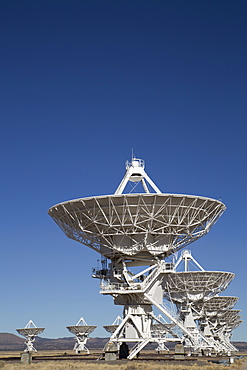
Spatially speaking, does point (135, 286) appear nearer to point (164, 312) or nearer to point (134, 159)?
point (164, 312)

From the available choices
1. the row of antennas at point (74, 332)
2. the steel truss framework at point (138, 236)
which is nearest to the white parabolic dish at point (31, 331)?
the row of antennas at point (74, 332)

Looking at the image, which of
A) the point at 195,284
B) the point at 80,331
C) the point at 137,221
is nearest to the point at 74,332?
the point at 80,331

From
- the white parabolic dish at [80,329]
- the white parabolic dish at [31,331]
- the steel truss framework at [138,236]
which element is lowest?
the steel truss framework at [138,236]

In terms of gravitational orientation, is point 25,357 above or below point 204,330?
below

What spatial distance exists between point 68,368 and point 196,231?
48.8 feet

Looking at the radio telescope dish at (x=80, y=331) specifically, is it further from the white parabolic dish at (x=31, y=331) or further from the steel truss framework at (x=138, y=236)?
the steel truss framework at (x=138, y=236)

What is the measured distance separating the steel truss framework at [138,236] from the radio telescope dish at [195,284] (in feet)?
66.1

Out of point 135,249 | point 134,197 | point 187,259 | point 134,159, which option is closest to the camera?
point 134,197

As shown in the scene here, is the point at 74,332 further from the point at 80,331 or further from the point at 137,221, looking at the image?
the point at 137,221

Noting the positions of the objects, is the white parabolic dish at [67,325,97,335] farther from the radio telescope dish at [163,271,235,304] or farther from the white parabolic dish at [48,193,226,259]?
the white parabolic dish at [48,193,226,259]

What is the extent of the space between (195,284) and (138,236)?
1047 inches

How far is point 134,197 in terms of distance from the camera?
37.0m

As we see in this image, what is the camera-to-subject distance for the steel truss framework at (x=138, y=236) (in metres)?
37.8

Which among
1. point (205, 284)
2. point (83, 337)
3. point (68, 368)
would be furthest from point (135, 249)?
point (83, 337)
